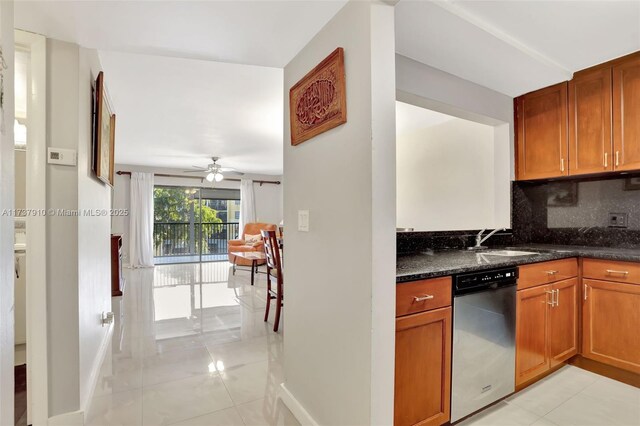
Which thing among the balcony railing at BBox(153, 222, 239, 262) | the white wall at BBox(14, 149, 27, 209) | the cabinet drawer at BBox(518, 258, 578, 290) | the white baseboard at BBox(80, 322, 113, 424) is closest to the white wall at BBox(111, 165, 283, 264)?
the balcony railing at BBox(153, 222, 239, 262)

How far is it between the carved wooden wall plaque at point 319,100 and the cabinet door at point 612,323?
2.22 metres

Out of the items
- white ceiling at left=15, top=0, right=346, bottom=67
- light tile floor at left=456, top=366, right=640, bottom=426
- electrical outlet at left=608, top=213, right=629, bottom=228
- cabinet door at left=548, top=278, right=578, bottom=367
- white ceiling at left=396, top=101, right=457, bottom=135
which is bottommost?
light tile floor at left=456, top=366, right=640, bottom=426

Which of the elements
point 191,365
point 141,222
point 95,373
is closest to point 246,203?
point 141,222

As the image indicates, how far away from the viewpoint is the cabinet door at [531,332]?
1866 mm

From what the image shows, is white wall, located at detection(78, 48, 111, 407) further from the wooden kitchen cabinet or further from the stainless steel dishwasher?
the wooden kitchen cabinet

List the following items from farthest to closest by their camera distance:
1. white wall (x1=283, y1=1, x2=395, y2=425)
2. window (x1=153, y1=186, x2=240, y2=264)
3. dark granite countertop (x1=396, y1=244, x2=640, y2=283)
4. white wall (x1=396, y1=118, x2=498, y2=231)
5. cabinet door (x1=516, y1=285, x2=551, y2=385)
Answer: window (x1=153, y1=186, x2=240, y2=264) → white wall (x1=396, y1=118, x2=498, y2=231) → cabinet door (x1=516, y1=285, x2=551, y2=385) → dark granite countertop (x1=396, y1=244, x2=640, y2=283) → white wall (x1=283, y1=1, x2=395, y2=425)

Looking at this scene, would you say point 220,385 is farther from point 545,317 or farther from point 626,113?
point 626,113

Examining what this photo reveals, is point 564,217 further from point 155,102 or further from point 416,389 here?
point 155,102

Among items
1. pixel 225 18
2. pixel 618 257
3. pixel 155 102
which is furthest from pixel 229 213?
pixel 618 257

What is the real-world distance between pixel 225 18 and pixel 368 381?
1735 millimetres

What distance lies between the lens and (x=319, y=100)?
60.6 inches

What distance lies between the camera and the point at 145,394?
6.40 feet

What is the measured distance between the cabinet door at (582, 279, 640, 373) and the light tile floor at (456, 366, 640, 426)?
0.17 m

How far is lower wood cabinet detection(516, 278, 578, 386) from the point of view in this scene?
188cm
